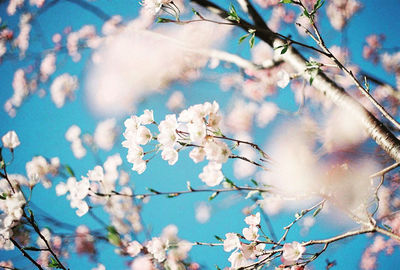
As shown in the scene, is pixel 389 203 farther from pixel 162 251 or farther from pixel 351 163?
pixel 162 251

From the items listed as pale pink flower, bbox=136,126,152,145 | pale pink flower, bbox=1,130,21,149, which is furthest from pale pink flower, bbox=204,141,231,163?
pale pink flower, bbox=1,130,21,149

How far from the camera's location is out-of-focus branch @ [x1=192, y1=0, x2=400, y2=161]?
1556 millimetres

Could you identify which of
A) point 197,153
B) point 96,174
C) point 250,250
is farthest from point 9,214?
point 250,250

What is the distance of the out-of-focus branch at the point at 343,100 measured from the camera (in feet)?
5.10

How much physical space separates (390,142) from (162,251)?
221 cm

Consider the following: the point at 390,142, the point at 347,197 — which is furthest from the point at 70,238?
the point at 390,142

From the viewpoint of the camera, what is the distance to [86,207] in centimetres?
194

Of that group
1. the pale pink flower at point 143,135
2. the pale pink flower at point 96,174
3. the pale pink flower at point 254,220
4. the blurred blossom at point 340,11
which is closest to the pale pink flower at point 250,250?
the pale pink flower at point 254,220

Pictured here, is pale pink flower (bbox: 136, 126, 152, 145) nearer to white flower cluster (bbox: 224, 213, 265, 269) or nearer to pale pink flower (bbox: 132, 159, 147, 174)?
pale pink flower (bbox: 132, 159, 147, 174)

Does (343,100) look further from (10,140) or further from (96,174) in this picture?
(10,140)

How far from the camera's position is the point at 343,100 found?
203cm

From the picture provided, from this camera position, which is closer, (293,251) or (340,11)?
(293,251)

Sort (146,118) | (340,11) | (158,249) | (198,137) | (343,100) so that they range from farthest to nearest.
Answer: (340,11)
(158,249)
(343,100)
(146,118)
(198,137)

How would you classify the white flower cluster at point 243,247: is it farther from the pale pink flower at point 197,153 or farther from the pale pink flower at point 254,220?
the pale pink flower at point 197,153
